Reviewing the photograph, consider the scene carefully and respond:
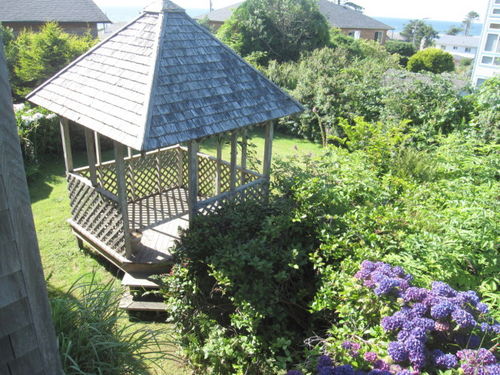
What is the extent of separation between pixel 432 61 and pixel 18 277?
40.2 m

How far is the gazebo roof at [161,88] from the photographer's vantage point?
5.24 m

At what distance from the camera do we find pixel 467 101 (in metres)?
10.4

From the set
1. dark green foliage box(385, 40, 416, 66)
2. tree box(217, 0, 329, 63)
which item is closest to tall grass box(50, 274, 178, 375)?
tree box(217, 0, 329, 63)

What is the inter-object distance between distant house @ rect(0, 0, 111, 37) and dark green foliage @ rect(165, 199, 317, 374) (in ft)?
89.3

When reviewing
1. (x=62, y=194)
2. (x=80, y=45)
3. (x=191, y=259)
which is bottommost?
(x=62, y=194)

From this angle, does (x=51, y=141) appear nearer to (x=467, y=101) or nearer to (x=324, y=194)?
(x=324, y=194)

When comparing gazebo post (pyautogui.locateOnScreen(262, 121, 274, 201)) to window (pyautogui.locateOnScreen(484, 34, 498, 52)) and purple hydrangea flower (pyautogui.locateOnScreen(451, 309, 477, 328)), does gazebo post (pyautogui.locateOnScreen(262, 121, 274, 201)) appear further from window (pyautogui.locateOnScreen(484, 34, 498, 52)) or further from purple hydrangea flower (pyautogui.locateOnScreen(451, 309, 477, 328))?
window (pyautogui.locateOnScreen(484, 34, 498, 52))

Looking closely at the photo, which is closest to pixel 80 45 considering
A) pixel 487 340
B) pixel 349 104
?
pixel 349 104

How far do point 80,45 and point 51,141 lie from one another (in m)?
6.28

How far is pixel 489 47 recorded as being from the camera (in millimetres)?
32750


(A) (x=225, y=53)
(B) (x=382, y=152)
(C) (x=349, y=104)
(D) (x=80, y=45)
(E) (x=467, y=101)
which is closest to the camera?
(A) (x=225, y=53)

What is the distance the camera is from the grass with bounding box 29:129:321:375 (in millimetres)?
6013

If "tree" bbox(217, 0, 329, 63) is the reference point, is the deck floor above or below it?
below

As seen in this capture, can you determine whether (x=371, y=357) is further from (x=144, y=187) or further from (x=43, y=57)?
(x=43, y=57)
